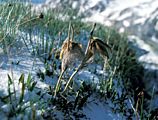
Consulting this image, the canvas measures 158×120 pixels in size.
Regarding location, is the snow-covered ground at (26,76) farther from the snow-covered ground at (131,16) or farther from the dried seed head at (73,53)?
the snow-covered ground at (131,16)

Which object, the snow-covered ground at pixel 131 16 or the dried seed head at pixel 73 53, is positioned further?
the snow-covered ground at pixel 131 16

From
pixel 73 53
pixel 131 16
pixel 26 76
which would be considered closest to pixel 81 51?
pixel 73 53

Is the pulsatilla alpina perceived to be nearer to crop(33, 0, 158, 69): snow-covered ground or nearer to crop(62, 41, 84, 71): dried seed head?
crop(62, 41, 84, 71): dried seed head

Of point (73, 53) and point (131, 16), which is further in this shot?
point (131, 16)

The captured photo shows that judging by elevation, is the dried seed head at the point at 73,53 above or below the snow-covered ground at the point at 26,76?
above

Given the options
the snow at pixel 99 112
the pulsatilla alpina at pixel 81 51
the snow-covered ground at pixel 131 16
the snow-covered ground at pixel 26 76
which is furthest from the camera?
the snow-covered ground at pixel 131 16

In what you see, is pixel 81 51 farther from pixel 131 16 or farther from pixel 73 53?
pixel 131 16

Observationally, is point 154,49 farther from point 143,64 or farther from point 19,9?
point 19,9

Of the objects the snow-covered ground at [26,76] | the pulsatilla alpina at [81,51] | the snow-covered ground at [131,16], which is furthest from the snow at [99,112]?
the snow-covered ground at [131,16]

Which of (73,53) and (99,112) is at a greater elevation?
(73,53)

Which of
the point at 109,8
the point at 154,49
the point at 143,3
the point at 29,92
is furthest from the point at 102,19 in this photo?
the point at 29,92

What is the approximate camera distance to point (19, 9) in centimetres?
338

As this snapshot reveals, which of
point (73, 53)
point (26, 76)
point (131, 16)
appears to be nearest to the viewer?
point (73, 53)

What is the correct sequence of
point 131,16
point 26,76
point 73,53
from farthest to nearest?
point 131,16, point 26,76, point 73,53
